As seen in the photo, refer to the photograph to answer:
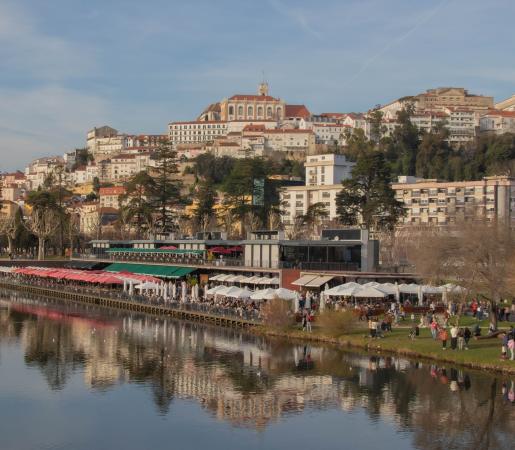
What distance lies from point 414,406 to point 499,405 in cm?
309

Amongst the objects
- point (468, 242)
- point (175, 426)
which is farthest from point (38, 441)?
point (468, 242)

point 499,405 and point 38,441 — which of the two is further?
point 499,405

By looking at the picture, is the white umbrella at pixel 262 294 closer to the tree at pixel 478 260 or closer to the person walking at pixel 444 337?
the tree at pixel 478 260

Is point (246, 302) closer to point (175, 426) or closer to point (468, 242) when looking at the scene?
point (468, 242)

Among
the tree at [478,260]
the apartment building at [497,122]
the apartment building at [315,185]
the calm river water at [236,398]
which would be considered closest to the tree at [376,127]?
the apartment building at [497,122]

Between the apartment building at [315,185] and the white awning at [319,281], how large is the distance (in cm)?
7778

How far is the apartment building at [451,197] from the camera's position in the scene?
108 meters

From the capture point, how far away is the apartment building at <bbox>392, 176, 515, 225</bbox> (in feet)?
356

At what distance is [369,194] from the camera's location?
72.9 meters

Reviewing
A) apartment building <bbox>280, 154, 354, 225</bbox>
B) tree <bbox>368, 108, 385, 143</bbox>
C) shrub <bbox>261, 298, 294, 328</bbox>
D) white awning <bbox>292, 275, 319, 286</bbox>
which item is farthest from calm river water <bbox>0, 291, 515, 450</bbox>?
tree <bbox>368, 108, 385, 143</bbox>

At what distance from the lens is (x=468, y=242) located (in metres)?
41.3

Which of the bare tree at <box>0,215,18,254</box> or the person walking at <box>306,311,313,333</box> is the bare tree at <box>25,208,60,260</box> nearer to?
the bare tree at <box>0,215,18,254</box>

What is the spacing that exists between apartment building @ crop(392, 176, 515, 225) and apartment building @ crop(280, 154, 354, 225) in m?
12.9

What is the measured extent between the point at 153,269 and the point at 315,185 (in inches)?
2759
